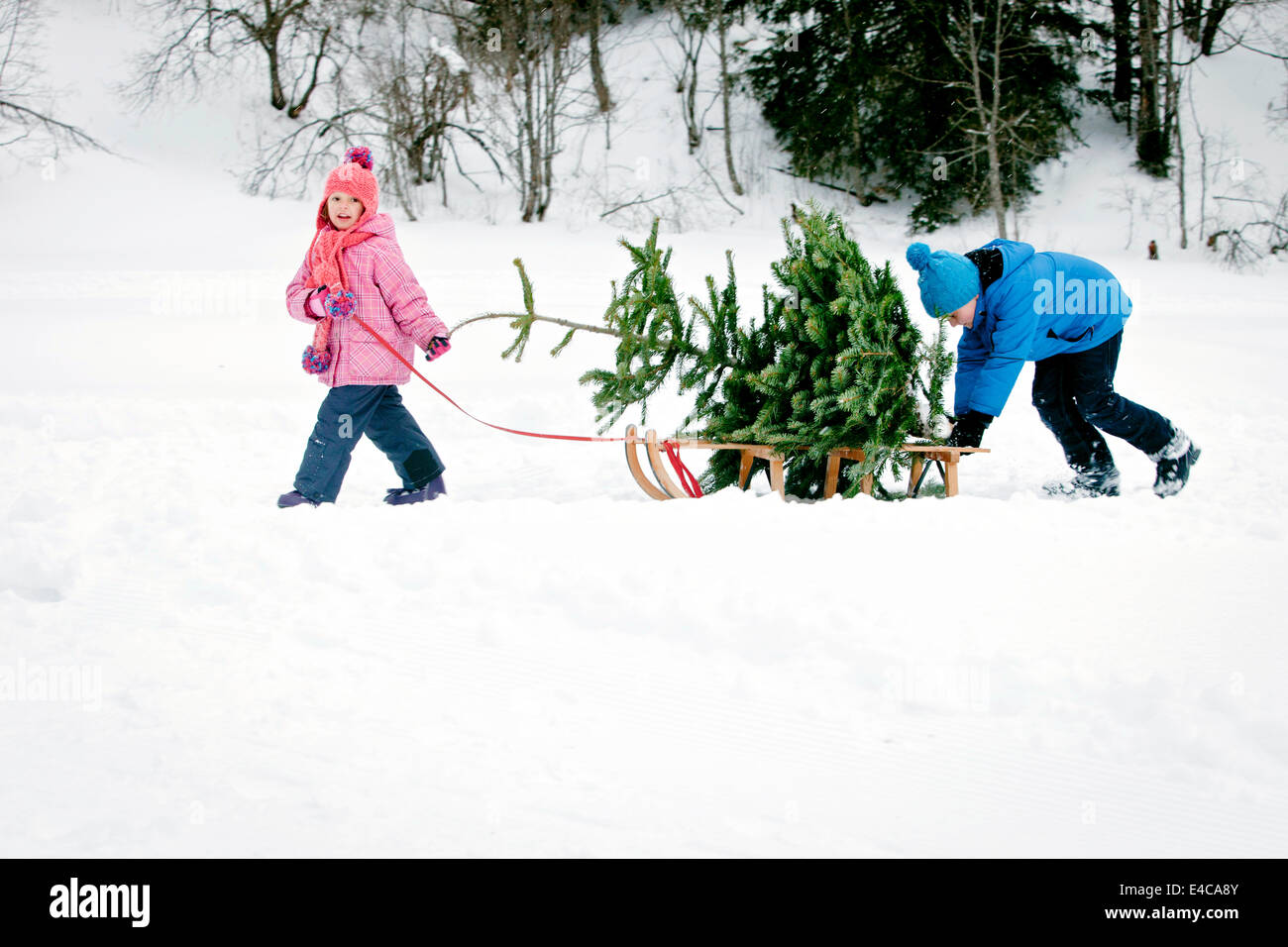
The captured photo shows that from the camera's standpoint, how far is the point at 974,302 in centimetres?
437

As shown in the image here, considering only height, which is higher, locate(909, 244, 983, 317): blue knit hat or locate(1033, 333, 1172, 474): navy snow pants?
locate(909, 244, 983, 317): blue knit hat

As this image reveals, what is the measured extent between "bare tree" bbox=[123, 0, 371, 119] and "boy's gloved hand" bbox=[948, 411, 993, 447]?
16626 millimetres

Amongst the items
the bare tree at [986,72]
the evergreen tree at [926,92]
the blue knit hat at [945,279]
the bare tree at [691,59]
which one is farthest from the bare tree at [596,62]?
the blue knit hat at [945,279]

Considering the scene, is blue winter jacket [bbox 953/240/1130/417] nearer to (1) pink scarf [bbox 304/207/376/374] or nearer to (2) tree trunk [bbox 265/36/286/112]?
(1) pink scarf [bbox 304/207/376/374]

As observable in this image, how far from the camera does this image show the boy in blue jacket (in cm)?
429

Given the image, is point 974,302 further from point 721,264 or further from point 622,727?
point 721,264

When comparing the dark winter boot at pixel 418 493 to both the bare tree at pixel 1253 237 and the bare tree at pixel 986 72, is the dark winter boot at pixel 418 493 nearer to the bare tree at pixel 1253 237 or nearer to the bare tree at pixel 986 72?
the bare tree at pixel 986 72

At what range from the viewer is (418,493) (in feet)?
15.6

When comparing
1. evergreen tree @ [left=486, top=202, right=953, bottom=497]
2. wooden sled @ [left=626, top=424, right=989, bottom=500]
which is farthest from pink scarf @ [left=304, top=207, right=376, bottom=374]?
wooden sled @ [left=626, top=424, right=989, bottom=500]

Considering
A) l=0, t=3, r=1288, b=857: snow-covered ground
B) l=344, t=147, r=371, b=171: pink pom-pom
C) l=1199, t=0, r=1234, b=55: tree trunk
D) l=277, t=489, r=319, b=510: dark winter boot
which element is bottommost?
l=0, t=3, r=1288, b=857: snow-covered ground

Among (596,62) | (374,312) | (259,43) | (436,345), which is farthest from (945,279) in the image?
(259,43)

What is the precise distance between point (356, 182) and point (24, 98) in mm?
16274

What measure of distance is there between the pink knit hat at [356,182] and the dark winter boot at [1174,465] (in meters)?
3.95

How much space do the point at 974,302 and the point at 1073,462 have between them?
3.54 ft
